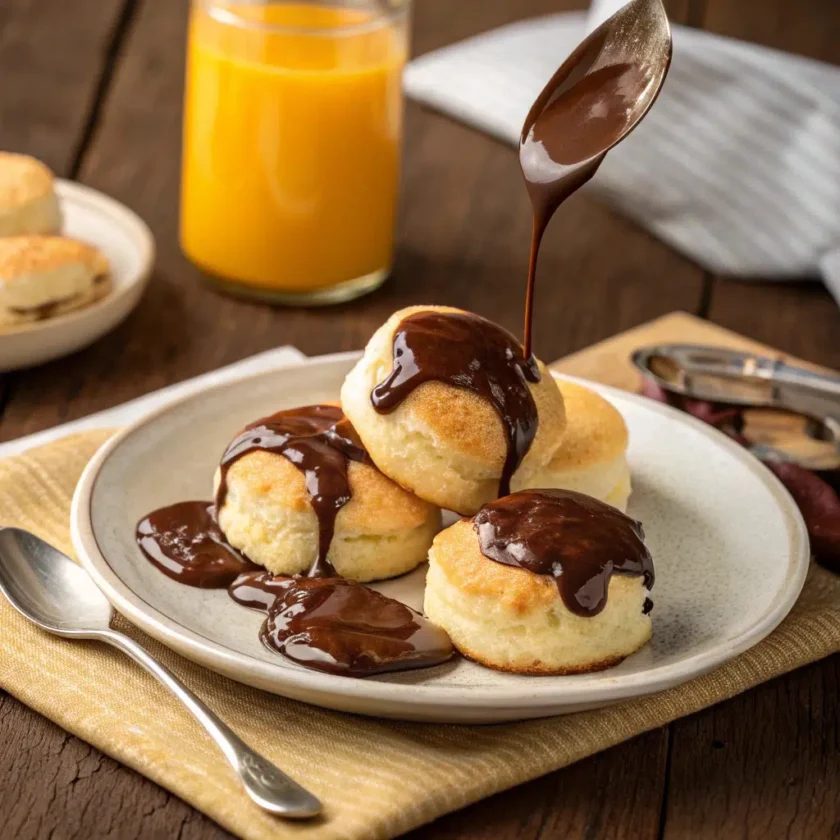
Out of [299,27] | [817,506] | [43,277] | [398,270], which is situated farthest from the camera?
[398,270]

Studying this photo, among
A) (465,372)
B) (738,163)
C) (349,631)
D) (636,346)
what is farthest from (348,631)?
(738,163)

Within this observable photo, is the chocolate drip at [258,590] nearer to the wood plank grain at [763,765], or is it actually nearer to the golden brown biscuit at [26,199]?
the wood plank grain at [763,765]

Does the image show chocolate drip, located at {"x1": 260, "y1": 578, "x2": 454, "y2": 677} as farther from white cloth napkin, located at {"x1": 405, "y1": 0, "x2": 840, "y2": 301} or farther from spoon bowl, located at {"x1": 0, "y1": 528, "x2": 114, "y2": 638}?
white cloth napkin, located at {"x1": 405, "y1": 0, "x2": 840, "y2": 301}

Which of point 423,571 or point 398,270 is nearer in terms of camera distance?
point 423,571

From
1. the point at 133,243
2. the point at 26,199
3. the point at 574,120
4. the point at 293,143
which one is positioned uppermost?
the point at 574,120

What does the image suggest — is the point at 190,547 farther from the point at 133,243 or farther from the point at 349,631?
the point at 133,243

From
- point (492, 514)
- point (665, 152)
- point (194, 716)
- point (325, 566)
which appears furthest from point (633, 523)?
point (665, 152)

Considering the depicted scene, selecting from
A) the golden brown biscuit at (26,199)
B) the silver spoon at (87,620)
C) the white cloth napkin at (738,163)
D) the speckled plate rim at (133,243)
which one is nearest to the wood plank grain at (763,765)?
the silver spoon at (87,620)


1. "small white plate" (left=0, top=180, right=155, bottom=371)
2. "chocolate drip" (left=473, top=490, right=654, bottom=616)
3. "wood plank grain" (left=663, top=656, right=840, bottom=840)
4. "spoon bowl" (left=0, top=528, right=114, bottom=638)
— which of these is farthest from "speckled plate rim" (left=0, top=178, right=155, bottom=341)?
"wood plank grain" (left=663, top=656, right=840, bottom=840)
